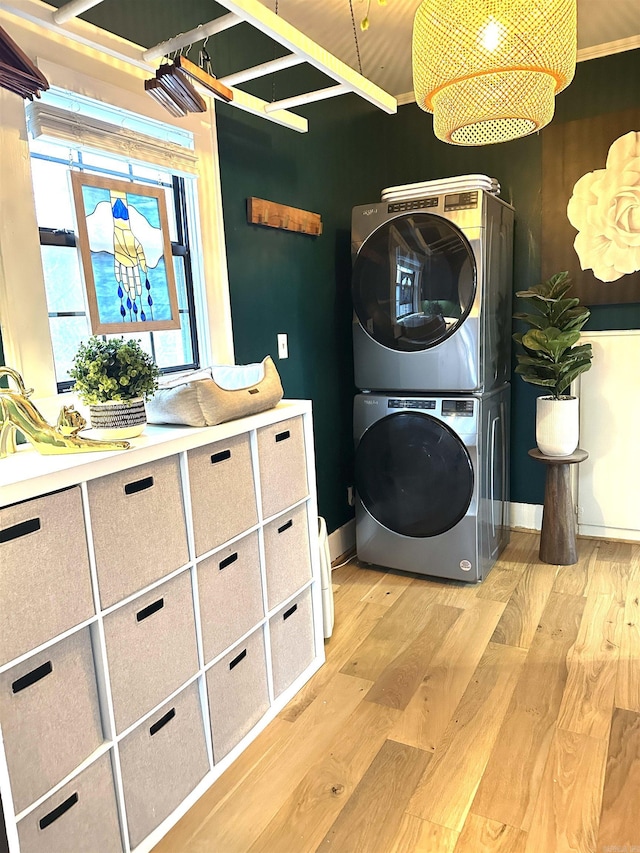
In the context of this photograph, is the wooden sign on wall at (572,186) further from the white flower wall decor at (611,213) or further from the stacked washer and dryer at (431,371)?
the stacked washer and dryer at (431,371)

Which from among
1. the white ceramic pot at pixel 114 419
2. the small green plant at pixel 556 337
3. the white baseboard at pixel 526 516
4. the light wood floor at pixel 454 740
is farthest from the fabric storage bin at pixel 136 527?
the white baseboard at pixel 526 516

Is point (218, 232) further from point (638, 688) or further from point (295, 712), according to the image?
point (638, 688)

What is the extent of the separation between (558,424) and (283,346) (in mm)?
1317

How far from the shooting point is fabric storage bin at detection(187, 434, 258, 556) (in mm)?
1541

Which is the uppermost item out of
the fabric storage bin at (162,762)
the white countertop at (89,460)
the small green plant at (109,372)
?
the small green plant at (109,372)

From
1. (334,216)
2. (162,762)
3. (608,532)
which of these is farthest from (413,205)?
(162,762)

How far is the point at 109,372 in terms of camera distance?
1.46 m

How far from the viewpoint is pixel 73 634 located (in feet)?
4.04

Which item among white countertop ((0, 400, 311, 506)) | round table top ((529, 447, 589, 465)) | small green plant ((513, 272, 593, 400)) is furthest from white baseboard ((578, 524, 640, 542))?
white countertop ((0, 400, 311, 506))

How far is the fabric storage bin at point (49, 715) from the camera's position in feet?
3.66

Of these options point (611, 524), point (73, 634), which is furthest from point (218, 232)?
point (611, 524)

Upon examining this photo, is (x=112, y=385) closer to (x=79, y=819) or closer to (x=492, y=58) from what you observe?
(x=79, y=819)

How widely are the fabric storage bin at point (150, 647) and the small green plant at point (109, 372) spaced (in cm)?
49

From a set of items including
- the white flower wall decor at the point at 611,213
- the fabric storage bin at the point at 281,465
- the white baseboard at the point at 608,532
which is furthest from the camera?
the white baseboard at the point at 608,532
